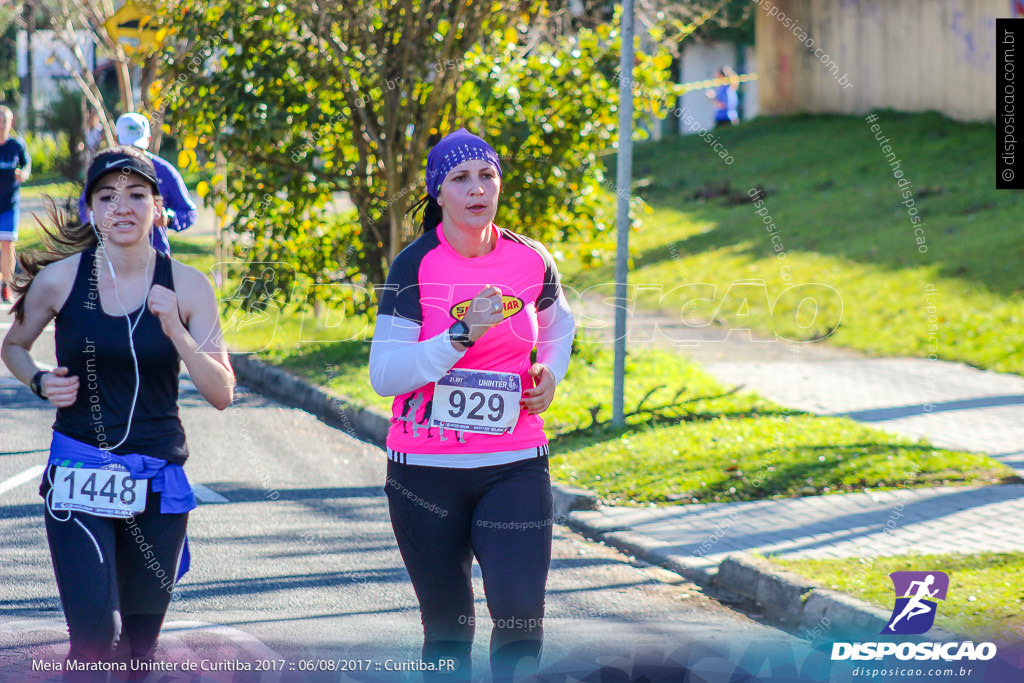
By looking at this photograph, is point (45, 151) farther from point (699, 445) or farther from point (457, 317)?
point (457, 317)

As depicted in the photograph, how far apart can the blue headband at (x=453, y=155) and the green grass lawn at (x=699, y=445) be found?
3.74 m

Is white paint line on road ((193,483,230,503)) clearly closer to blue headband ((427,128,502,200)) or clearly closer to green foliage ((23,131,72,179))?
blue headband ((427,128,502,200))

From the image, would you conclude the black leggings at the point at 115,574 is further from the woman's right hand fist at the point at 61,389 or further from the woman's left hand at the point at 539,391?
the woman's left hand at the point at 539,391

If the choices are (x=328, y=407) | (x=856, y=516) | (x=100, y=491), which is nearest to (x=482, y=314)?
(x=100, y=491)

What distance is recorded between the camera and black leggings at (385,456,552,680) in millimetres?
3514

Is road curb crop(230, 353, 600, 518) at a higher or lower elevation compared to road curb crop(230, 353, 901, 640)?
higher

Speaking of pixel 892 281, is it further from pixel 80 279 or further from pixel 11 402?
pixel 80 279

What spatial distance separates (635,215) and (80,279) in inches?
317

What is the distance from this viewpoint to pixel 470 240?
366 cm

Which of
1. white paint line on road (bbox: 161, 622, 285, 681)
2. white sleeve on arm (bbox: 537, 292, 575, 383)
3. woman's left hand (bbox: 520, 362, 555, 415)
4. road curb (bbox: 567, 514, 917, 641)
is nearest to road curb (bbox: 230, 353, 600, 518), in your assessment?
road curb (bbox: 567, 514, 917, 641)

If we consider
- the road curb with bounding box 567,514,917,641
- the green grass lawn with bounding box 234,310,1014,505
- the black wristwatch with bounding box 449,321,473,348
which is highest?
the black wristwatch with bounding box 449,321,473,348

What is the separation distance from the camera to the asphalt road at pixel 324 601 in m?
4.63

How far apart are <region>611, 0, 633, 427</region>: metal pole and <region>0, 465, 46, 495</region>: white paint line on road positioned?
3855mm

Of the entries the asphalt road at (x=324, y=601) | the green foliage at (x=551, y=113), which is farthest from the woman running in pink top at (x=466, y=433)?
the green foliage at (x=551, y=113)
